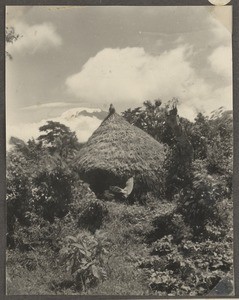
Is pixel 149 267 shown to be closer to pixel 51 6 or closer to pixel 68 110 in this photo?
pixel 68 110

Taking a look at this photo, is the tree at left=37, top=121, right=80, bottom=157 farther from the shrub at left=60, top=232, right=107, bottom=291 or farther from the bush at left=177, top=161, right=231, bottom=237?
the bush at left=177, top=161, right=231, bottom=237

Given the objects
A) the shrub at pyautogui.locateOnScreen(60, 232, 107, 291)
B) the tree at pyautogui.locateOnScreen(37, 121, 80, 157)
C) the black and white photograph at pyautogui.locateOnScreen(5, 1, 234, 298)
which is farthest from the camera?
the tree at pyautogui.locateOnScreen(37, 121, 80, 157)

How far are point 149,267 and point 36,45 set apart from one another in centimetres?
310

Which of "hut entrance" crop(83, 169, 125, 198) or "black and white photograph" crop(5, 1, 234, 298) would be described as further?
"hut entrance" crop(83, 169, 125, 198)

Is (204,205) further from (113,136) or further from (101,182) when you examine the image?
(113,136)

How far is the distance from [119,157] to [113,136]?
279 mm

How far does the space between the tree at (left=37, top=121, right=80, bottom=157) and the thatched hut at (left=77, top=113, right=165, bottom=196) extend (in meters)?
0.16

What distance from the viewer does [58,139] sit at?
7.01m

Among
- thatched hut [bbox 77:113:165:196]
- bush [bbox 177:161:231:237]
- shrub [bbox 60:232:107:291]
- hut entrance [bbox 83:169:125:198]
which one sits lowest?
shrub [bbox 60:232:107:291]

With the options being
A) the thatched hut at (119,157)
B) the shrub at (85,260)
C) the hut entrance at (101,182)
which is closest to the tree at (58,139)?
the thatched hut at (119,157)

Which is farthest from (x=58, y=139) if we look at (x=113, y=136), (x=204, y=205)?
(x=204, y=205)

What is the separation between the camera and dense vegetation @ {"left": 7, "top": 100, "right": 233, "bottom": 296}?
6.77m

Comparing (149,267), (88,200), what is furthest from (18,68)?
(149,267)

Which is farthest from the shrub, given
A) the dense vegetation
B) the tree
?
the tree
